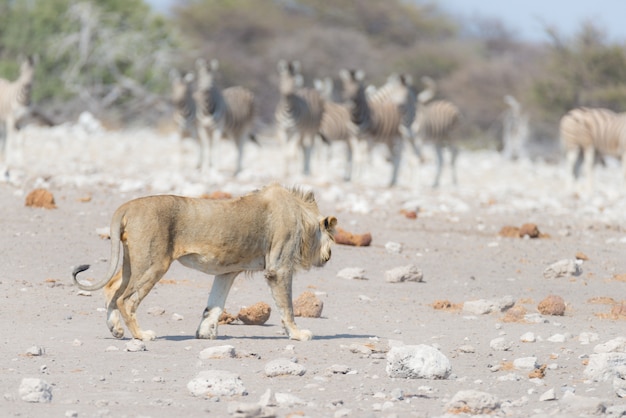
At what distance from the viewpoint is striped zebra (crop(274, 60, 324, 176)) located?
930 inches

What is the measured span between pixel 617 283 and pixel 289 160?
11818 millimetres

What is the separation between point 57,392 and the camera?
20.8 ft

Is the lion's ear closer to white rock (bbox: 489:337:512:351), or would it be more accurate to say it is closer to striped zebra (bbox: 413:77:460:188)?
white rock (bbox: 489:337:512:351)

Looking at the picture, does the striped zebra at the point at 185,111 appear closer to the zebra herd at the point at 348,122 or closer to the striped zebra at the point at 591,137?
the zebra herd at the point at 348,122

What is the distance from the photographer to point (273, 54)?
49.6 metres

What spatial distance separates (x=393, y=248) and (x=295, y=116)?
11487 millimetres

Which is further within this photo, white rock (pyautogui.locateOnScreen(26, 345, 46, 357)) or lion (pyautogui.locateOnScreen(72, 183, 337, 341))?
lion (pyautogui.locateOnScreen(72, 183, 337, 341))

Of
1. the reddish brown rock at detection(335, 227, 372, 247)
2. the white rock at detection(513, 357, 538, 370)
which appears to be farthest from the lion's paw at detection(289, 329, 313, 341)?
the reddish brown rock at detection(335, 227, 372, 247)

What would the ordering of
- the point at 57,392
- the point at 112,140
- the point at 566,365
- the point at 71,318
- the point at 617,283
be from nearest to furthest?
1. the point at 57,392
2. the point at 566,365
3. the point at 71,318
4. the point at 617,283
5. the point at 112,140

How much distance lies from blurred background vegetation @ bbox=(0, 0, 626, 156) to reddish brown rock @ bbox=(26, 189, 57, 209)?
22.4 m

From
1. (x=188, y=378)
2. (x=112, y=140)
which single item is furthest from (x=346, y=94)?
(x=188, y=378)

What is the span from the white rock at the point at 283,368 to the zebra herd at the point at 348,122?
15642mm

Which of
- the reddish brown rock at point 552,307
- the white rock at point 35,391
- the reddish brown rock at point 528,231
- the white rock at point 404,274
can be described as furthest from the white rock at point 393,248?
the white rock at point 35,391

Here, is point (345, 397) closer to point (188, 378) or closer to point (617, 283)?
point (188, 378)
